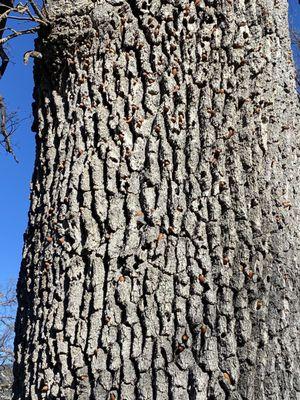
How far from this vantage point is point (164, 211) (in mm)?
1858

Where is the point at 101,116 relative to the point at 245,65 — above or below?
below

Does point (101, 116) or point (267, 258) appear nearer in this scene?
point (267, 258)

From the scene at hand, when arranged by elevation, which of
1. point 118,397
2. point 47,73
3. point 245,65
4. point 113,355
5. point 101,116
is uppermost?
point 47,73

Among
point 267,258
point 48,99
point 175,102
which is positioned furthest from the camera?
point 48,99

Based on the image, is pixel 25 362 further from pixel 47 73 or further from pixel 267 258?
pixel 47 73

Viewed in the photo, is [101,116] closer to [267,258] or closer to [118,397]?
[267,258]

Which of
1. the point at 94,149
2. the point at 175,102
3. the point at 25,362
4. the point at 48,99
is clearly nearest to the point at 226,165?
the point at 175,102

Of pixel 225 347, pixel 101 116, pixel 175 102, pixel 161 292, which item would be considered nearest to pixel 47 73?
pixel 101 116

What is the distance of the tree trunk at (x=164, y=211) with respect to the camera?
174 cm

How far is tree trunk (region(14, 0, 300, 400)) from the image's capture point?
5.72ft

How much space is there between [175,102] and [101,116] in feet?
0.88

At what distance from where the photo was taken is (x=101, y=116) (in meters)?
2.03

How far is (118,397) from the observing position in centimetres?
171

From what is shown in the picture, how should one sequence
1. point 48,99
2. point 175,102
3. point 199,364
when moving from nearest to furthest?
point 199,364 → point 175,102 → point 48,99
